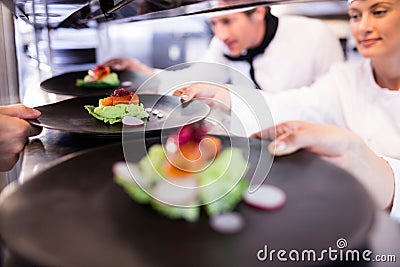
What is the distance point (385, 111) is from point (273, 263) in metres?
0.87

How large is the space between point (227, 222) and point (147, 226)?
7cm

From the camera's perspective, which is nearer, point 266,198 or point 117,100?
point 266,198

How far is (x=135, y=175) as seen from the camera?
1.61 feet

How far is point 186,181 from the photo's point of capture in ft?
1.52

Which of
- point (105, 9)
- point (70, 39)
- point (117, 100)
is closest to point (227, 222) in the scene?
point (117, 100)

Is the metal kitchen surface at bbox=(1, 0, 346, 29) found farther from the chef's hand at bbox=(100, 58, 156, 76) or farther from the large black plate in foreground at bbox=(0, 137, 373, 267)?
the large black plate in foreground at bbox=(0, 137, 373, 267)

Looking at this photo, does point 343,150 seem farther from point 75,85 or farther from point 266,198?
point 75,85

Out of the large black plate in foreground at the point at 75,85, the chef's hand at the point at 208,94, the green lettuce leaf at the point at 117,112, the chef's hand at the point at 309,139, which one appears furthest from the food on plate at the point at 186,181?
the large black plate in foreground at the point at 75,85

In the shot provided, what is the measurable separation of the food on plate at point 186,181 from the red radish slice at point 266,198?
0.4 inches

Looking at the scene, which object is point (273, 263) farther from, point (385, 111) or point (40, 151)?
point (385, 111)

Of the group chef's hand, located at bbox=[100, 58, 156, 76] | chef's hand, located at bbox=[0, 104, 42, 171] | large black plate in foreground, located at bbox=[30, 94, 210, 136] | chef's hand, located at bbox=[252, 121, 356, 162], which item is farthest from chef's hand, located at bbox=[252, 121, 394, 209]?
chef's hand, located at bbox=[100, 58, 156, 76]

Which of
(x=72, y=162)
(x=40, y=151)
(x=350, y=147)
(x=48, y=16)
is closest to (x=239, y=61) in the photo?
(x=48, y=16)

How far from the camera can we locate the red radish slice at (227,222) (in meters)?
0.40

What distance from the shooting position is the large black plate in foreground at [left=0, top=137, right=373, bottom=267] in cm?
36
